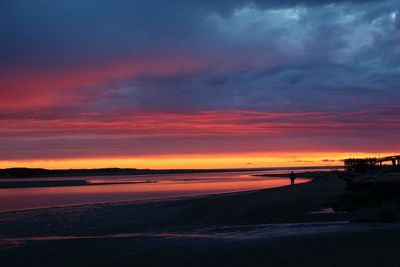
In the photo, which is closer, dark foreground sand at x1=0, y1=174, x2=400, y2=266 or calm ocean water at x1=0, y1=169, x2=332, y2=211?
dark foreground sand at x1=0, y1=174, x2=400, y2=266

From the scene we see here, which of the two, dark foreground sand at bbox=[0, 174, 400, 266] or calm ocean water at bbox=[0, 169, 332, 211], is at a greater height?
calm ocean water at bbox=[0, 169, 332, 211]

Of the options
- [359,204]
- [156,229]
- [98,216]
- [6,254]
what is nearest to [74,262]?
[6,254]

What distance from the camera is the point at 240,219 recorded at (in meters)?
23.2

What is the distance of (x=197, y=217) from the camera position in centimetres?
2530

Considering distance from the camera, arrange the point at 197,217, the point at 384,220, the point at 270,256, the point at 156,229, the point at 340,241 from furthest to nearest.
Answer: the point at 197,217 < the point at 156,229 < the point at 384,220 < the point at 340,241 < the point at 270,256

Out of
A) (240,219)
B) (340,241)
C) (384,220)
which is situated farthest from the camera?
(240,219)

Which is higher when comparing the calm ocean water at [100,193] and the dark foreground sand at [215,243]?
the calm ocean water at [100,193]

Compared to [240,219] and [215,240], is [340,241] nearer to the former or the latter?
[215,240]

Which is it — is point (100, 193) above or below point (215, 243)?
above

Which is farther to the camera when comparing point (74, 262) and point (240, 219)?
point (240, 219)

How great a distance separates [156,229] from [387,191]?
13.7 meters

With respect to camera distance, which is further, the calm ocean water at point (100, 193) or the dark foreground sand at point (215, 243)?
the calm ocean water at point (100, 193)

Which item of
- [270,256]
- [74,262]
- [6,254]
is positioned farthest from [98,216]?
[270,256]

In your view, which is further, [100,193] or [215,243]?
[100,193]
